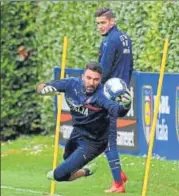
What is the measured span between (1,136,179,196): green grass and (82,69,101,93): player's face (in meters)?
1.76

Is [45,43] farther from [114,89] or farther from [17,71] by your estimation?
[114,89]

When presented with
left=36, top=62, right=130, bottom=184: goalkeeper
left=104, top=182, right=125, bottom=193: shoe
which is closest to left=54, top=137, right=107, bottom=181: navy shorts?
left=36, top=62, right=130, bottom=184: goalkeeper

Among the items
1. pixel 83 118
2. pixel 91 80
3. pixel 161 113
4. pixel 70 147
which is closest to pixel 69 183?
pixel 161 113

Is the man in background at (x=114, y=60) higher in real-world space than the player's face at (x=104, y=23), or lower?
lower

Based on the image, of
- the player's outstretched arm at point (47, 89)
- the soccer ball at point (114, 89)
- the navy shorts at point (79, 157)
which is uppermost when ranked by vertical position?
the soccer ball at point (114, 89)

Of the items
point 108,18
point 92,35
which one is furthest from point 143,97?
point 108,18

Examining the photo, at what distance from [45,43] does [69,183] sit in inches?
198

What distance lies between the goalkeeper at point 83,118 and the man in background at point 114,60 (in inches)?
24.9

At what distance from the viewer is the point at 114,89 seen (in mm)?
9633

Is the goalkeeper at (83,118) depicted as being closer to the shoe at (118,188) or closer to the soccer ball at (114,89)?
the soccer ball at (114,89)

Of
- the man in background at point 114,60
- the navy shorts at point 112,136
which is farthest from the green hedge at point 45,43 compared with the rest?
the navy shorts at point 112,136

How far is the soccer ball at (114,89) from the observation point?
9.52m

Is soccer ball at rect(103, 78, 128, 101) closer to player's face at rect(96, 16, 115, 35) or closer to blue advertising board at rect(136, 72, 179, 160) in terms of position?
player's face at rect(96, 16, 115, 35)

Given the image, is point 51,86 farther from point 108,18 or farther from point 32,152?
point 32,152
